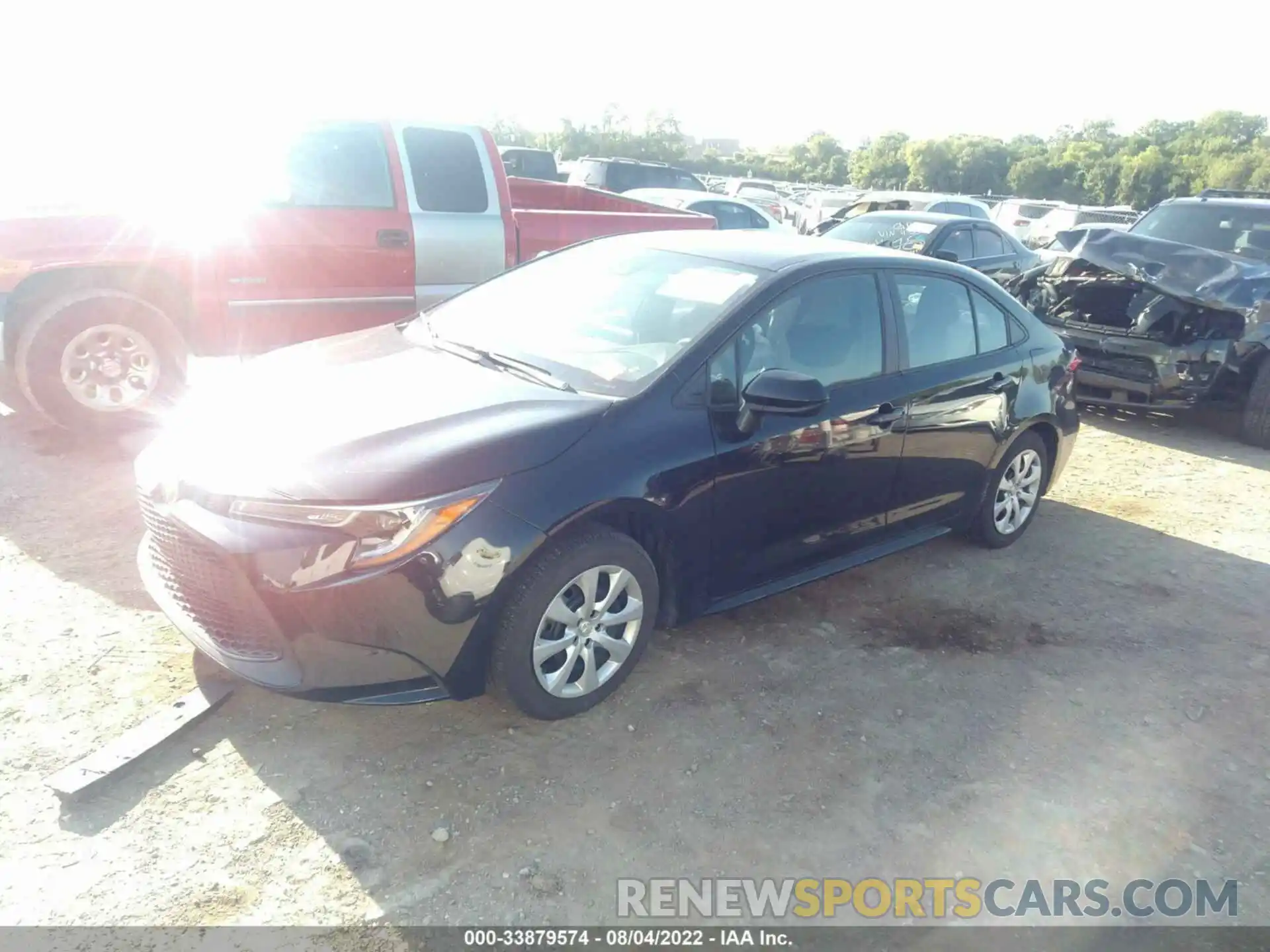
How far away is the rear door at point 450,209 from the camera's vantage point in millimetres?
6230

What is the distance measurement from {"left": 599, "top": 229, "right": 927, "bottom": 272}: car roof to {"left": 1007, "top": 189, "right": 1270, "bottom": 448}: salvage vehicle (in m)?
4.01

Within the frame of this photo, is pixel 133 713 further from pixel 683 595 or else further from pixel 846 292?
pixel 846 292

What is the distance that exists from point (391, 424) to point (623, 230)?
459cm

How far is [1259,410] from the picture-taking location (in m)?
7.27

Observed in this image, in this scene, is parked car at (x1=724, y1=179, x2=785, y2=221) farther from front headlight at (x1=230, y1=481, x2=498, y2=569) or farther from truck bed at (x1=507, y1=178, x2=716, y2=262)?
front headlight at (x1=230, y1=481, x2=498, y2=569)

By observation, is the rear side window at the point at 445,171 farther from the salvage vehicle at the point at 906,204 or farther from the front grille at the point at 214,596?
the salvage vehicle at the point at 906,204

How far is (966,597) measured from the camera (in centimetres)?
440

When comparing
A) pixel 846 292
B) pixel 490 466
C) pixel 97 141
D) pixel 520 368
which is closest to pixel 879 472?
pixel 846 292

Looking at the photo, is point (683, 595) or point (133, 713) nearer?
point (133, 713)

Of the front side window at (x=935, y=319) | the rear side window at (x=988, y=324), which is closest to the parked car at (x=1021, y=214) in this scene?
the rear side window at (x=988, y=324)

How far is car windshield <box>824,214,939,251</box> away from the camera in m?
10.0

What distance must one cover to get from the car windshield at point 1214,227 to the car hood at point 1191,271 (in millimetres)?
445

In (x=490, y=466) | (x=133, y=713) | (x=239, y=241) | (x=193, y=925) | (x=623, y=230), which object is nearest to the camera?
(x=193, y=925)

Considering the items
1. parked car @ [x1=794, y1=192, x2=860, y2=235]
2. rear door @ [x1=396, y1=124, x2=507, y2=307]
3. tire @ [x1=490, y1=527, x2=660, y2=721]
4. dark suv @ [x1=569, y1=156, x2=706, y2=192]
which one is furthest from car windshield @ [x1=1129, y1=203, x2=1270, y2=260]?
dark suv @ [x1=569, y1=156, x2=706, y2=192]
